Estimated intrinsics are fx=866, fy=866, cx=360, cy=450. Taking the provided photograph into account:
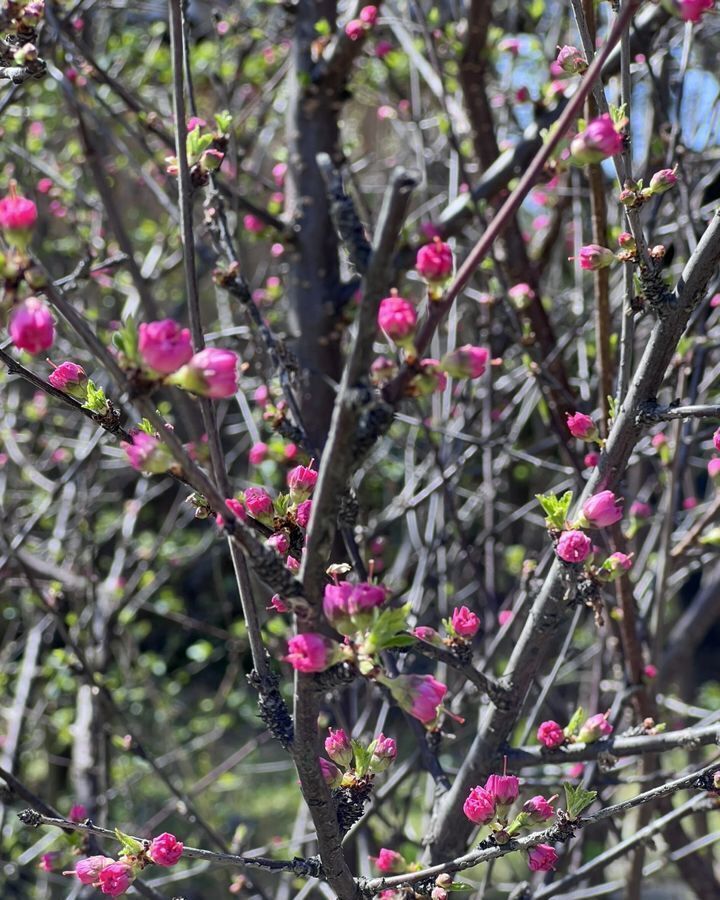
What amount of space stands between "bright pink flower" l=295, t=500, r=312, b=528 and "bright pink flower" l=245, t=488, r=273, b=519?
0.04m

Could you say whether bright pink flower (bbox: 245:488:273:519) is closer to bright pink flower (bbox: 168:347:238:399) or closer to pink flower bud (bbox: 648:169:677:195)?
bright pink flower (bbox: 168:347:238:399)

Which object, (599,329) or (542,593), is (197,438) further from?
(542,593)

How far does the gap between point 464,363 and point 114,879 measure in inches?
30.4

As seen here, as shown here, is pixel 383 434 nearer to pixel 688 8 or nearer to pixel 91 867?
pixel 688 8

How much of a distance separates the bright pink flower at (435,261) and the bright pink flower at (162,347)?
220 mm

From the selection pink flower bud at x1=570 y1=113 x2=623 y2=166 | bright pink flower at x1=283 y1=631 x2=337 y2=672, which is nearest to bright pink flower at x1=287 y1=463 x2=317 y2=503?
bright pink flower at x1=283 y1=631 x2=337 y2=672

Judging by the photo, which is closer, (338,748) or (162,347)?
(162,347)

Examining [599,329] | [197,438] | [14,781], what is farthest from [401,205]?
[197,438]

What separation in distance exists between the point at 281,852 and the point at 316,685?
9.75 feet

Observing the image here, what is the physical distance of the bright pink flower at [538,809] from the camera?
1133 mm

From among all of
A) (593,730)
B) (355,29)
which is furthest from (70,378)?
(355,29)

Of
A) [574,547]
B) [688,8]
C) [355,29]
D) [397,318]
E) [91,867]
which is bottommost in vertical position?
[91,867]

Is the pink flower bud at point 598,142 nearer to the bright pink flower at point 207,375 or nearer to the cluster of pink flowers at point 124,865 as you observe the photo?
the bright pink flower at point 207,375

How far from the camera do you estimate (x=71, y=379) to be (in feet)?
3.50
